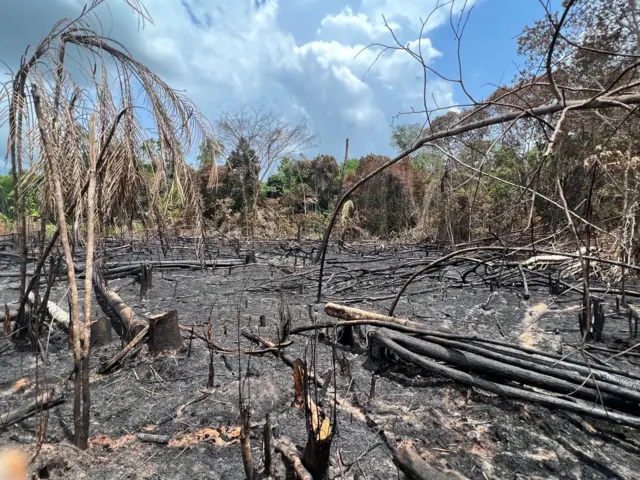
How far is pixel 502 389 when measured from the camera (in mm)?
2348

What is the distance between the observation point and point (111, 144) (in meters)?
2.28

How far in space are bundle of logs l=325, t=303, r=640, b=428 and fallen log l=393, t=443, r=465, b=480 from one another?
80 centimetres

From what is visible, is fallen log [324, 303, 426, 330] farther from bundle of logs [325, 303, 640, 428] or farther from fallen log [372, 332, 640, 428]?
fallen log [372, 332, 640, 428]

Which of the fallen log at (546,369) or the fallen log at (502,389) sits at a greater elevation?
the fallen log at (546,369)

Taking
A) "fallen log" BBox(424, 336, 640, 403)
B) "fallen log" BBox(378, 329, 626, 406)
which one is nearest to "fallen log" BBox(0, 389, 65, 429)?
"fallen log" BBox(378, 329, 626, 406)

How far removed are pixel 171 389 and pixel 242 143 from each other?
18687 millimetres

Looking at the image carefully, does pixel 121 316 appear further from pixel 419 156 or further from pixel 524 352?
pixel 419 156

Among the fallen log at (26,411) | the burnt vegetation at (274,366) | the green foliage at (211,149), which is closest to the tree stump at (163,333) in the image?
the burnt vegetation at (274,366)

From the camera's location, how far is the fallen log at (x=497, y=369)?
2.19 metres

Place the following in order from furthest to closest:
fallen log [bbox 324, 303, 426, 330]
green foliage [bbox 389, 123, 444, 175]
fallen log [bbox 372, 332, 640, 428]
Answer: green foliage [bbox 389, 123, 444, 175] < fallen log [bbox 324, 303, 426, 330] < fallen log [bbox 372, 332, 640, 428]

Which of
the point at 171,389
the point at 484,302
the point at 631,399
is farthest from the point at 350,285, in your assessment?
the point at 631,399

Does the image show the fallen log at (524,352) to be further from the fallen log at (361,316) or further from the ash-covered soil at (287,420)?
the ash-covered soil at (287,420)

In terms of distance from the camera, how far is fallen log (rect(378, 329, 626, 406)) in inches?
86.3

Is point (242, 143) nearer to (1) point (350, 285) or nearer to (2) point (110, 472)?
(1) point (350, 285)
